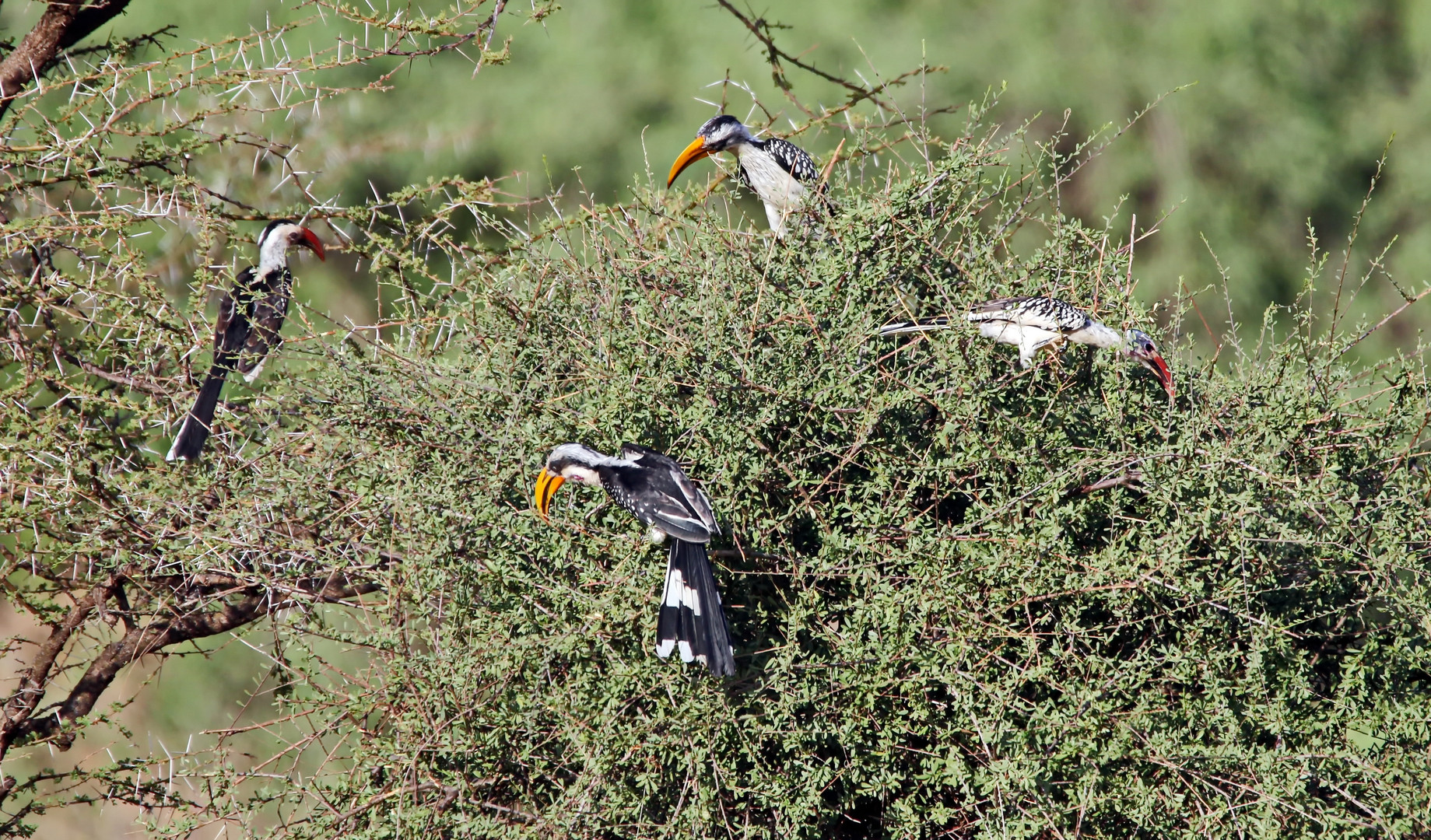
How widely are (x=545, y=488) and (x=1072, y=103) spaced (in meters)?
5.63

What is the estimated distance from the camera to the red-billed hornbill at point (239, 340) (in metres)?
3.21

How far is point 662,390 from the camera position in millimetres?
2635

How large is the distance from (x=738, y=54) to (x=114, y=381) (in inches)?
174

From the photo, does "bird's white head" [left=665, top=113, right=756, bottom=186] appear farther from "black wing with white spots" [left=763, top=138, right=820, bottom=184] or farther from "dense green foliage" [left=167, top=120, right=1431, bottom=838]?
"dense green foliage" [left=167, top=120, right=1431, bottom=838]

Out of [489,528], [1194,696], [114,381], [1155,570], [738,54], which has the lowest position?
[1194,696]

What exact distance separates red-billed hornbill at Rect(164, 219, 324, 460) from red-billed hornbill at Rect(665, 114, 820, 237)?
1.28 metres

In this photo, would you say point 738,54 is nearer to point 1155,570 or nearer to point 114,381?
point 114,381

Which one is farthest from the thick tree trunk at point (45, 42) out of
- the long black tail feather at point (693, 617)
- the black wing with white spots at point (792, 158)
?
the long black tail feather at point (693, 617)

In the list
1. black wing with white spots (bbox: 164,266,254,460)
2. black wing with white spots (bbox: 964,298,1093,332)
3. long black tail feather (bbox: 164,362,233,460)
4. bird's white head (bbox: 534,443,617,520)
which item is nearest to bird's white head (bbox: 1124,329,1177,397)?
black wing with white spots (bbox: 964,298,1093,332)

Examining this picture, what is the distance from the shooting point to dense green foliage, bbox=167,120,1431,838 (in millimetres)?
2441

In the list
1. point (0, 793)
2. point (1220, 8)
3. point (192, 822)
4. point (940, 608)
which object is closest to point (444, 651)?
point (192, 822)

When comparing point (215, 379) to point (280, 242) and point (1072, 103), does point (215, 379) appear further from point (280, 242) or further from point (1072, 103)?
point (1072, 103)

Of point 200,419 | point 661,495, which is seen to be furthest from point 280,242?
point 661,495

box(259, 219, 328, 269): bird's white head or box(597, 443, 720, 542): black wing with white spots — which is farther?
box(259, 219, 328, 269): bird's white head
